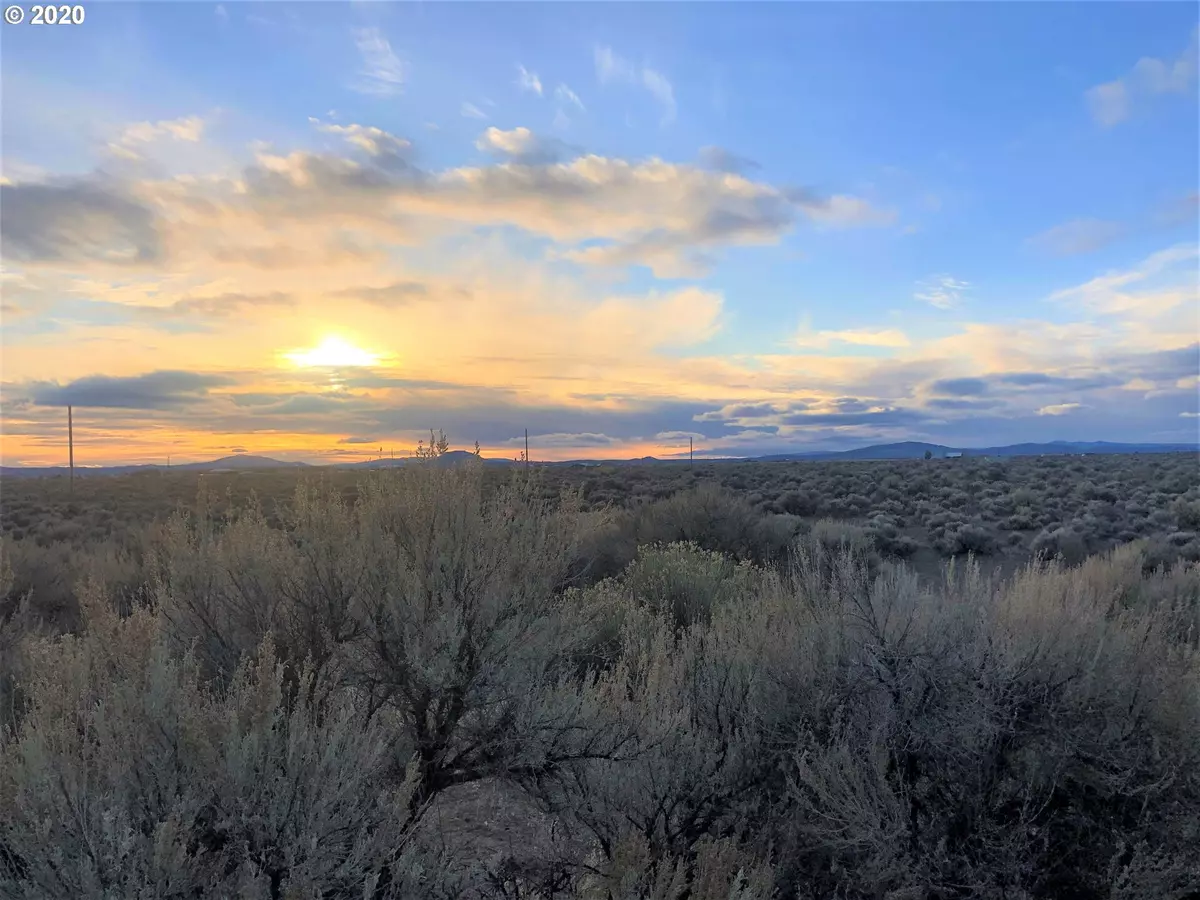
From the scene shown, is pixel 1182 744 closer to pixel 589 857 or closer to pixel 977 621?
pixel 977 621

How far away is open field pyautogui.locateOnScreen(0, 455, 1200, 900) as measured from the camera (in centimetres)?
306

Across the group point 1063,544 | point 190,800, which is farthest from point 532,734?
point 1063,544

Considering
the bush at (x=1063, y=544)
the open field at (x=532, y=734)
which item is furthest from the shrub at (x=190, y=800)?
the bush at (x=1063, y=544)

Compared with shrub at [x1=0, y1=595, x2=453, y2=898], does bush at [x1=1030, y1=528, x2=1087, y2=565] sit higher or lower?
lower

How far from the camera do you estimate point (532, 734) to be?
14.3ft

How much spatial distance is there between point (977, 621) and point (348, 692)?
158 inches

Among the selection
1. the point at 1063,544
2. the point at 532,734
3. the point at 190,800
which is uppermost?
the point at 190,800

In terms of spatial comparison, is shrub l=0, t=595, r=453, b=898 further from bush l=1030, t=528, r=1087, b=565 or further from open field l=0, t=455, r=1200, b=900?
bush l=1030, t=528, r=1087, b=565

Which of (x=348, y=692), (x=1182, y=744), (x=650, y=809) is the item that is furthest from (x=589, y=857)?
(x=1182, y=744)

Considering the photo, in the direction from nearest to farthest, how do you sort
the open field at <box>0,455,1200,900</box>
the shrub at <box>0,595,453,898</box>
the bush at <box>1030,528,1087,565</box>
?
the shrub at <box>0,595,453,898</box> → the open field at <box>0,455,1200,900</box> → the bush at <box>1030,528,1087,565</box>

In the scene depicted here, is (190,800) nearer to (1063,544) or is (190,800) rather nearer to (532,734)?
(532,734)

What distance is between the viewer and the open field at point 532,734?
306cm

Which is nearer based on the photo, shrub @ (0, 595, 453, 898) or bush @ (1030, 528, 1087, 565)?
shrub @ (0, 595, 453, 898)

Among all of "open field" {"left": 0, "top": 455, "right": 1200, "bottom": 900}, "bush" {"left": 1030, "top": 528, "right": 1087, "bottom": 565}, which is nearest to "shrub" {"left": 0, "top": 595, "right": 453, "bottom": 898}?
"open field" {"left": 0, "top": 455, "right": 1200, "bottom": 900}
